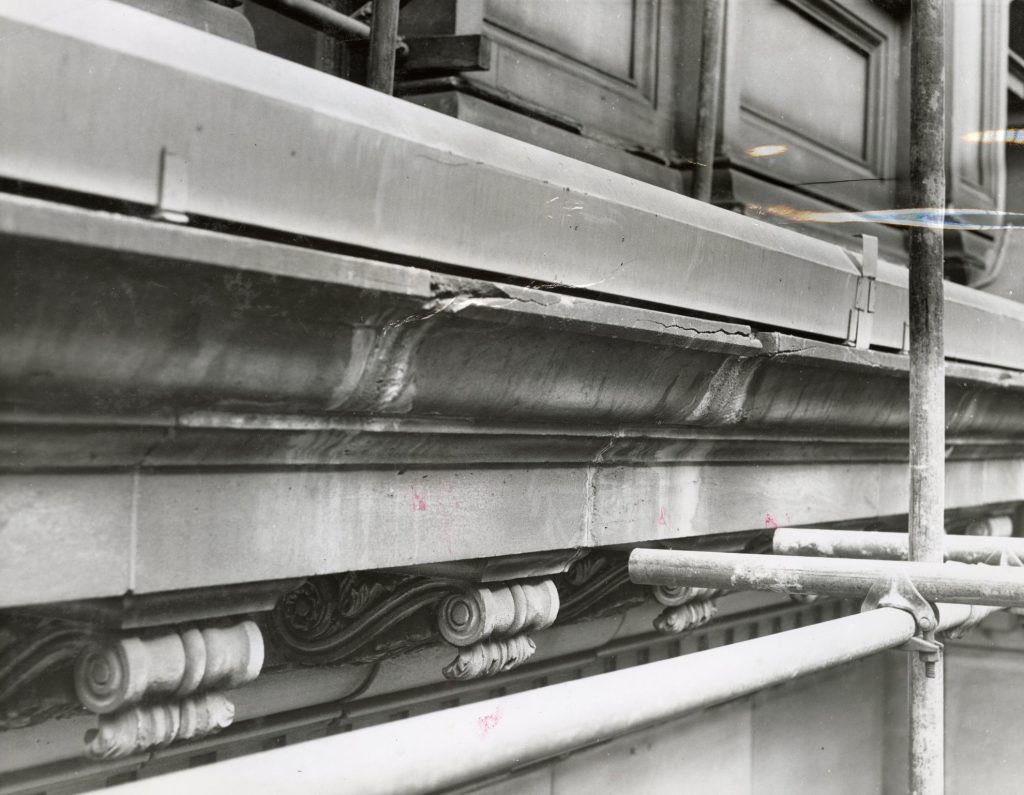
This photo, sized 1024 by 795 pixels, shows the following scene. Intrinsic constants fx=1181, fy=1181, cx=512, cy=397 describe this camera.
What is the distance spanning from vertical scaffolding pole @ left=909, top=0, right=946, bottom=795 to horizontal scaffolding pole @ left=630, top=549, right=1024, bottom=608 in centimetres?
26

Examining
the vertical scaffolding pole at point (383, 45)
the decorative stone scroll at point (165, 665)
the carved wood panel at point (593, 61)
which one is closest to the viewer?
the decorative stone scroll at point (165, 665)

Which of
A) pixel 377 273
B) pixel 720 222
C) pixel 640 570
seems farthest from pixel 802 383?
pixel 377 273

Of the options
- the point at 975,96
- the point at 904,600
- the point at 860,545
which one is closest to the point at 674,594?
the point at 860,545

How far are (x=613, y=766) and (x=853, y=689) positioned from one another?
6.12ft

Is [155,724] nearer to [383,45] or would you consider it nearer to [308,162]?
[308,162]

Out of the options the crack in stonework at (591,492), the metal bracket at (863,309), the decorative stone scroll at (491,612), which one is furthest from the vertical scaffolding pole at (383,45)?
the metal bracket at (863,309)

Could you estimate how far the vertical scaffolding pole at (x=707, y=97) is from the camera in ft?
10.2

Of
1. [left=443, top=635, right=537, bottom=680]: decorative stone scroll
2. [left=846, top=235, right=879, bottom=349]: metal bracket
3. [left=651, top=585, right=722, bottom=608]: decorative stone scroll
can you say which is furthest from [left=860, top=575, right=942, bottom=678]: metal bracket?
[left=651, top=585, right=722, bottom=608]: decorative stone scroll

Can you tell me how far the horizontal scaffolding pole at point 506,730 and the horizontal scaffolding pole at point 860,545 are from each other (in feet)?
2.22

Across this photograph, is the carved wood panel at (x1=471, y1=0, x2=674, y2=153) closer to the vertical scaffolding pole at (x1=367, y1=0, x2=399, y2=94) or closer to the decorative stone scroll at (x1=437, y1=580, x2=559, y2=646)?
the vertical scaffolding pole at (x1=367, y1=0, x2=399, y2=94)

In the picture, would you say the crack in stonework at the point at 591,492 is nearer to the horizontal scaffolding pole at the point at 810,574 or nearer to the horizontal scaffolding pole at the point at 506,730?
the horizontal scaffolding pole at the point at 810,574

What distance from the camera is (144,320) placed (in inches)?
49.8

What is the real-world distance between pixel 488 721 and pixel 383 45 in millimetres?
1315

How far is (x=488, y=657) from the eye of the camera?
2127 mm
